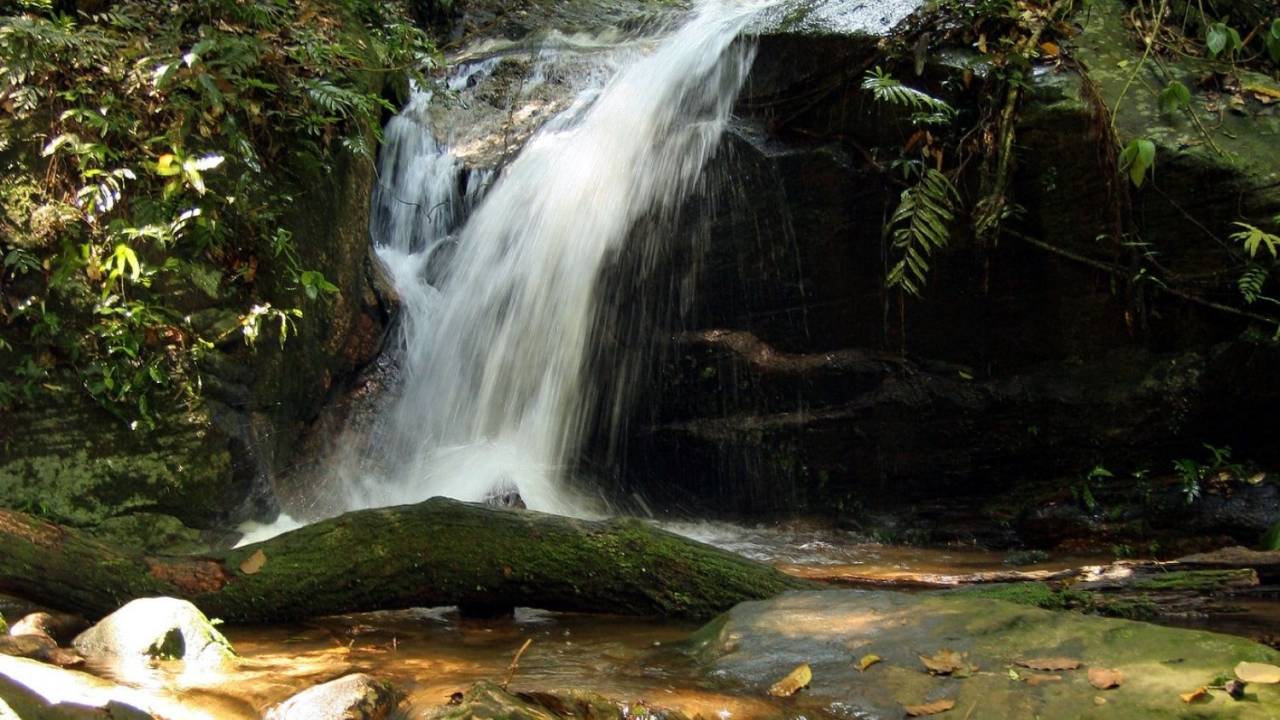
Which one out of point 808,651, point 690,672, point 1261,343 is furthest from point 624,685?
point 1261,343

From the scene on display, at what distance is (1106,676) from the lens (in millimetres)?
2617

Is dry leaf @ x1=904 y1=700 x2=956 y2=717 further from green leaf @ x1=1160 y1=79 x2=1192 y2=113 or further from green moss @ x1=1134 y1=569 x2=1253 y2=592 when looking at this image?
green leaf @ x1=1160 y1=79 x2=1192 y2=113

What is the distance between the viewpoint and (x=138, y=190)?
4984 millimetres

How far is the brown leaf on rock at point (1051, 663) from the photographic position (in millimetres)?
2725

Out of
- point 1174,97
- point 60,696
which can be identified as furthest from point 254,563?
point 1174,97

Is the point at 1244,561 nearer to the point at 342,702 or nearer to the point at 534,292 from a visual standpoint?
the point at 342,702

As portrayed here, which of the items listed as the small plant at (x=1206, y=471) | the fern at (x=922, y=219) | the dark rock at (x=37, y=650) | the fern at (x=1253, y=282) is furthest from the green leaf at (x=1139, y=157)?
the dark rock at (x=37, y=650)

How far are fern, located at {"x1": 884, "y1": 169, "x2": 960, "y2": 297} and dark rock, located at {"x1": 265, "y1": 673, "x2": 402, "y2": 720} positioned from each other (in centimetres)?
393

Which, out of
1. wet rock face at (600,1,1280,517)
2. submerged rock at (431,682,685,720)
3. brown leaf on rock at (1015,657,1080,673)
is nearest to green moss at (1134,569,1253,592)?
brown leaf on rock at (1015,657,1080,673)

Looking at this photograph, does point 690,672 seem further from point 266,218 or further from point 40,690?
point 266,218

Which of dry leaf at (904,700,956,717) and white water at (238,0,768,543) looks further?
white water at (238,0,768,543)

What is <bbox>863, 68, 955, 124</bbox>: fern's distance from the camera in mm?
5648

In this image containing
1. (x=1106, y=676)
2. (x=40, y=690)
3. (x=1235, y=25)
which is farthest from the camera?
(x=1235, y=25)

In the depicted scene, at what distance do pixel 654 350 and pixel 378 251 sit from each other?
274cm
